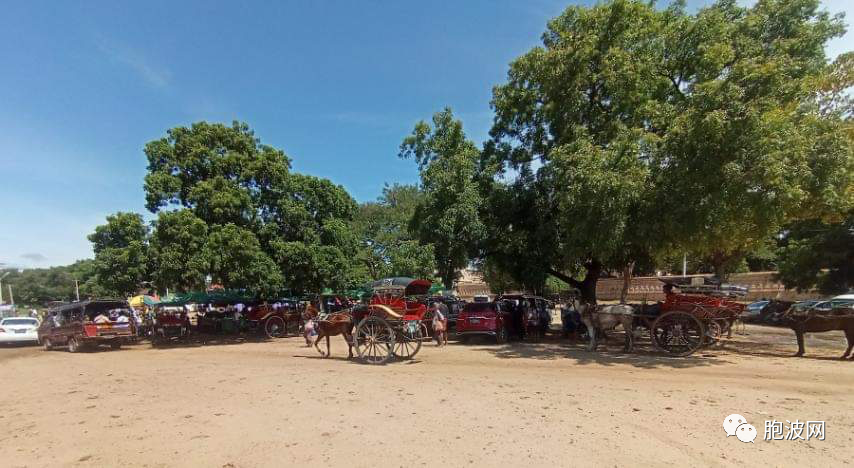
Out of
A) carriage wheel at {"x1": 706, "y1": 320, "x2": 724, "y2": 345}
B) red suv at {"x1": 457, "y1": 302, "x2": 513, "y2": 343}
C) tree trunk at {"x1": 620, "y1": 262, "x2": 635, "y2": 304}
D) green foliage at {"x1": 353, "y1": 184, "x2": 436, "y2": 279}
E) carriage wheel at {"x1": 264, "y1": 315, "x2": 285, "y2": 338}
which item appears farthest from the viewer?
green foliage at {"x1": 353, "y1": 184, "x2": 436, "y2": 279}

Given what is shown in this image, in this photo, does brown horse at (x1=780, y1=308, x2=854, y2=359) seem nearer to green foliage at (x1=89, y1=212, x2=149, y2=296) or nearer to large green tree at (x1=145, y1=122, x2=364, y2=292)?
large green tree at (x1=145, y1=122, x2=364, y2=292)

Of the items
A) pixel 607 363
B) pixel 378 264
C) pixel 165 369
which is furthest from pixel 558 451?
pixel 378 264

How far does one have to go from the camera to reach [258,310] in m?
24.8

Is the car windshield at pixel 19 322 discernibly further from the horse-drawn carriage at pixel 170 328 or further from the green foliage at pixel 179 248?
the green foliage at pixel 179 248

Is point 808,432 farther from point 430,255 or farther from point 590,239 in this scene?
point 430,255

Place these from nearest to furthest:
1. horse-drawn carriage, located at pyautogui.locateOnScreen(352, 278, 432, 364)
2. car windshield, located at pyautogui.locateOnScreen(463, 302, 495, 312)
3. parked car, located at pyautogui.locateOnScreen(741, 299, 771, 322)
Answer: horse-drawn carriage, located at pyautogui.locateOnScreen(352, 278, 432, 364)
car windshield, located at pyautogui.locateOnScreen(463, 302, 495, 312)
parked car, located at pyautogui.locateOnScreen(741, 299, 771, 322)

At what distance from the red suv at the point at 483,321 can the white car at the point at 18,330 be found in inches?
847

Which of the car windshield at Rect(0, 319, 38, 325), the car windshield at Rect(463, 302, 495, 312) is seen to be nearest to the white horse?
the car windshield at Rect(463, 302, 495, 312)

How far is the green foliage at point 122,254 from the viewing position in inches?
747

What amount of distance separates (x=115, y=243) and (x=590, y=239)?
19572mm

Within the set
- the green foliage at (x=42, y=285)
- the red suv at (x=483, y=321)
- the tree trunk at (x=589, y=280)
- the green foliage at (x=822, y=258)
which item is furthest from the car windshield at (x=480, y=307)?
the green foliage at (x=42, y=285)

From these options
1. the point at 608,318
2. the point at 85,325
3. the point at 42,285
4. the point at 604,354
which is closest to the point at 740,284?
the point at 608,318

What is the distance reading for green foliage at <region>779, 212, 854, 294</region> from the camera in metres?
21.4

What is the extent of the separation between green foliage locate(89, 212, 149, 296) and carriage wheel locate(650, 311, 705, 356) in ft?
63.4
